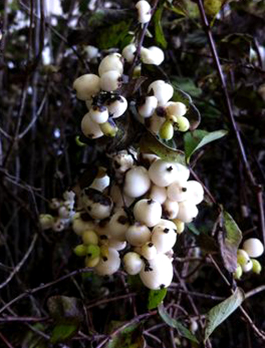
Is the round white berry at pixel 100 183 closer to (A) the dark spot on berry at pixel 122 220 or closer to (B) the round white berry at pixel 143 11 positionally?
(A) the dark spot on berry at pixel 122 220

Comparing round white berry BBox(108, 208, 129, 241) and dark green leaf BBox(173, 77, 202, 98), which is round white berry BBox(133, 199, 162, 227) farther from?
dark green leaf BBox(173, 77, 202, 98)

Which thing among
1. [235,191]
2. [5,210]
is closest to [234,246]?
[235,191]

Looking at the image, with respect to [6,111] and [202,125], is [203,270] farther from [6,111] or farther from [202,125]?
[6,111]

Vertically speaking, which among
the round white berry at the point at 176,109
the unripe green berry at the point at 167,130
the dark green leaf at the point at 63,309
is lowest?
the dark green leaf at the point at 63,309

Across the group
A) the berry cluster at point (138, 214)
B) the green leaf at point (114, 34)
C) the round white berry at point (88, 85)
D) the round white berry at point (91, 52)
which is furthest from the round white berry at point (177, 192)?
the round white berry at point (91, 52)

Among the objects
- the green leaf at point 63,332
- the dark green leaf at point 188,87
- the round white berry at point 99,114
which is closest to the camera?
the round white berry at point 99,114

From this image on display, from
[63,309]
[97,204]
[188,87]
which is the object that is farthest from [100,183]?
[188,87]

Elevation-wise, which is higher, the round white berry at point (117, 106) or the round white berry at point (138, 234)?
the round white berry at point (117, 106)

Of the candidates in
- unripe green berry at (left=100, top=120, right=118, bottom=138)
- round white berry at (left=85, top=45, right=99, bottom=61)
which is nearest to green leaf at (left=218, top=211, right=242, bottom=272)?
unripe green berry at (left=100, top=120, right=118, bottom=138)
